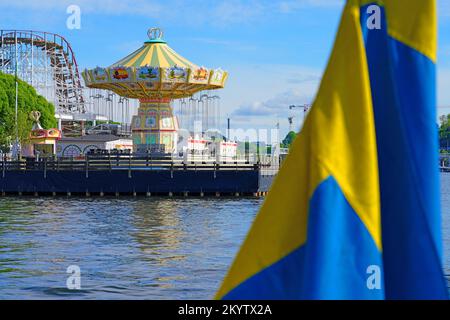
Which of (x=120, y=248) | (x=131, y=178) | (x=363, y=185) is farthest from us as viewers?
(x=131, y=178)

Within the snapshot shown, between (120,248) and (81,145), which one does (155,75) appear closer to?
(81,145)

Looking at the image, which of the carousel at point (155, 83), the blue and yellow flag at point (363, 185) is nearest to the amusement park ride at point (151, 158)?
the carousel at point (155, 83)

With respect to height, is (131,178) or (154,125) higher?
(154,125)

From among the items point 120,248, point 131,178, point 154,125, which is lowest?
point 120,248

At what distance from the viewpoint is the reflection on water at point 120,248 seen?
15461mm

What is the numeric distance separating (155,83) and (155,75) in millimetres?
739

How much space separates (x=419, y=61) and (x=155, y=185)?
46.4 metres

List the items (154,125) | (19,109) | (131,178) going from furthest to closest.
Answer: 1. (19,109)
2. (154,125)
3. (131,178)

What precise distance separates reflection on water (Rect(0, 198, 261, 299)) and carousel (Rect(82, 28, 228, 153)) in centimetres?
1428

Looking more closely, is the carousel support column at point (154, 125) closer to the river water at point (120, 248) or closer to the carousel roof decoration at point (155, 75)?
the carousel roof decoration at point (155, 75)

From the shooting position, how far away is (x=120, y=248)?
22.0 m

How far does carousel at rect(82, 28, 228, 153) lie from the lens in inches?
2061

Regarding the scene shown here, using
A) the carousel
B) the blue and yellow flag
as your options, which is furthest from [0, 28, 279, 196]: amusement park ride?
the blue and yellow flag

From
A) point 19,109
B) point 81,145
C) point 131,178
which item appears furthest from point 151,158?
point 19,109
